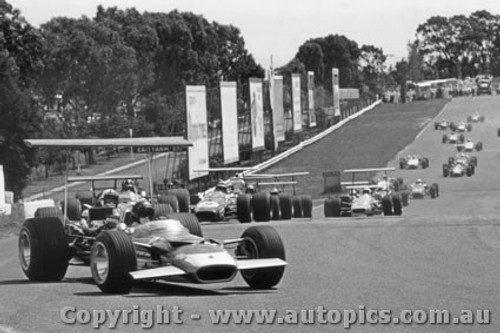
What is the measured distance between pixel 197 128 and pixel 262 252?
36.2m

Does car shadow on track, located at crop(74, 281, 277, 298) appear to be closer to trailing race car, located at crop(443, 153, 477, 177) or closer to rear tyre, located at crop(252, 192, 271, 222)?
rear tyre, located at crop(252, 192, 271, 222)

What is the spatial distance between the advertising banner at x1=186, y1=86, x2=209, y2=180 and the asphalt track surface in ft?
73.3

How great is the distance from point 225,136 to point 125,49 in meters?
33.2

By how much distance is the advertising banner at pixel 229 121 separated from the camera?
57844 millimetres

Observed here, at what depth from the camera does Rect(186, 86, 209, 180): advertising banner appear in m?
51.1

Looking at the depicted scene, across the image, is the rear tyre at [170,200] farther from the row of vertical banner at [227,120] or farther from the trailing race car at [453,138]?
the trailing race car at [453,138]

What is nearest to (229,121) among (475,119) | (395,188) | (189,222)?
(395,188)

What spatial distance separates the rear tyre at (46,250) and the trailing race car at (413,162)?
6425 centimetres

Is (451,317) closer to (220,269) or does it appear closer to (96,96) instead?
(220,269)

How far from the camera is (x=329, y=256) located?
68.2 feet

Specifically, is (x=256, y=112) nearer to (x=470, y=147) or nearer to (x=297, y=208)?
(x=297, y=208)

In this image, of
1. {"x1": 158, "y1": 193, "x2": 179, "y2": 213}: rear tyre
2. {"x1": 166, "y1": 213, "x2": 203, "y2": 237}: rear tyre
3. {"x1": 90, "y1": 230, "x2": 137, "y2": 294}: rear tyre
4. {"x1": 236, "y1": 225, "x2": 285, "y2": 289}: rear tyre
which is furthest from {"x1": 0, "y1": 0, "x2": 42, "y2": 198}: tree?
{"x1": 90, "y1": 230, "x2": 137, "y2": 294}: rear tyre

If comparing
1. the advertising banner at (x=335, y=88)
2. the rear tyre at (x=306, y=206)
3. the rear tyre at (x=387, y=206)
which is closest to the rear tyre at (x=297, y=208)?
the rear tyre at (x=306, y=206)

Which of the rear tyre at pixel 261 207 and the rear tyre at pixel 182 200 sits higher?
the rear tyre at pixel 182 200
